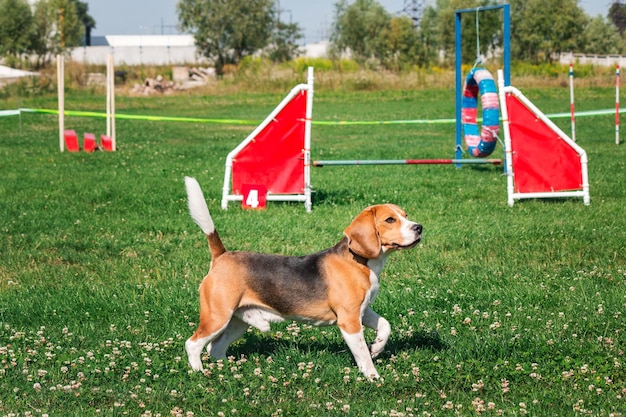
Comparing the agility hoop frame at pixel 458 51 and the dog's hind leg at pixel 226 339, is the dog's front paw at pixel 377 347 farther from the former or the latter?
the agility hoop frame at pixel 458 51

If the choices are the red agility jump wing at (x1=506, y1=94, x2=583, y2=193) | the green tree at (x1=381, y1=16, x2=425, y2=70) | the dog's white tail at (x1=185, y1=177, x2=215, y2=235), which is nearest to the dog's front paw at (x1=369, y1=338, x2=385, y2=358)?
the dog's white tail at (x1=185, y1=177, x2=215, y2=235)

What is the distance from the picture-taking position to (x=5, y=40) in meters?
77.1

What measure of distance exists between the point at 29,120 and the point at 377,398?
28336 mm

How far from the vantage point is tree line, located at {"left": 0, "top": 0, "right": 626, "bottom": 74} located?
74812 mm

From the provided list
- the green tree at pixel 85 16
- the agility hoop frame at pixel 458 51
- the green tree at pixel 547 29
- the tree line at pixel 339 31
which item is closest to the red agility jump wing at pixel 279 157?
→ the agility hoop frame at pixel 458 51

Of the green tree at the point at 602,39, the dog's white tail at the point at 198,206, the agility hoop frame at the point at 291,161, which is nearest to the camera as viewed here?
the dog's white tail at the point at 198,206

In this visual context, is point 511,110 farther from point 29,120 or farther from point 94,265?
point 29,120

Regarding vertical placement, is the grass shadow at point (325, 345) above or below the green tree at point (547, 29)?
below

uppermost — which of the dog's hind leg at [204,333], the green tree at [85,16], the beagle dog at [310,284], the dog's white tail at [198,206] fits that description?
the green tree at [85,16]

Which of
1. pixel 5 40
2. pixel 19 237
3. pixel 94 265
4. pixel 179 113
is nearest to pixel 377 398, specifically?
pixel 94 265

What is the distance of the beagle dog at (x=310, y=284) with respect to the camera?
218 inches

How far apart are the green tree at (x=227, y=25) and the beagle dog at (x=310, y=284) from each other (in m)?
74.0

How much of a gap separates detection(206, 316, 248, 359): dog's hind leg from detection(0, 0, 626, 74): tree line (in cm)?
6162

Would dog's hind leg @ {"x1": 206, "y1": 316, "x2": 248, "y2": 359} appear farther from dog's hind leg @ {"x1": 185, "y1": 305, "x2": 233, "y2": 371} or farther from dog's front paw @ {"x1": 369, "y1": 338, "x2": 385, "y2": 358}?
dog's front paw @ {"x1": 369, "y1": 338, "x2": 385, "y2": 358}
